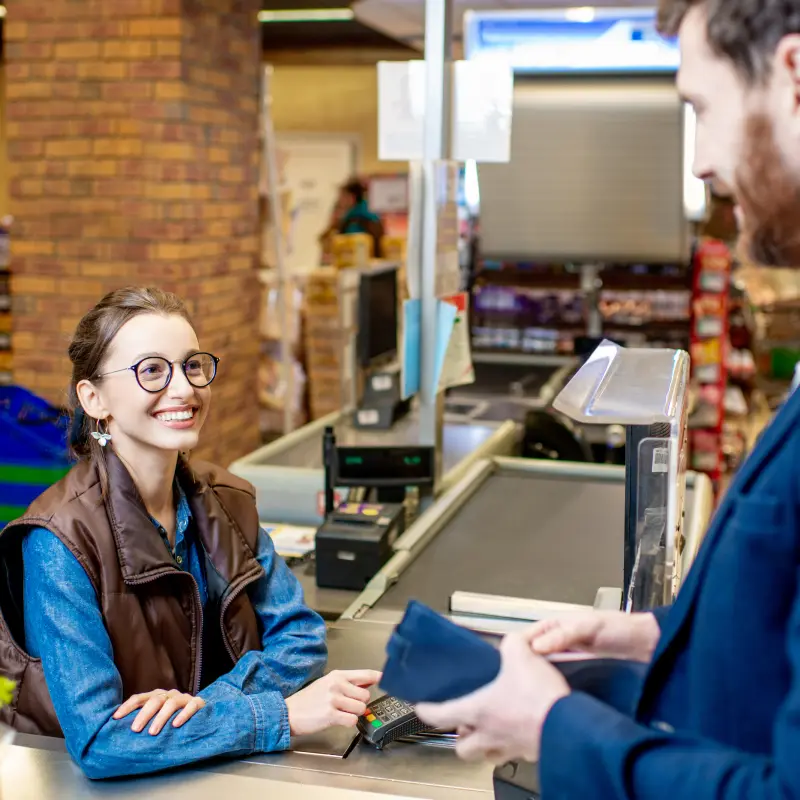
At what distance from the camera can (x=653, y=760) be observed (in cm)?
87

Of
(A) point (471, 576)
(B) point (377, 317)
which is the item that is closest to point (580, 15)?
(B) point (377, 317)

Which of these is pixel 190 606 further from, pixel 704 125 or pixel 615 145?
pixel 615 145

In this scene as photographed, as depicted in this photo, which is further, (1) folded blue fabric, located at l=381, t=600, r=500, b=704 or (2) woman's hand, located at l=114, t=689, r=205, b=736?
(2) woman's hand, located at l=114, t=689, r=205, b=736

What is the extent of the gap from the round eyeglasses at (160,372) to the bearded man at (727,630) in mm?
943

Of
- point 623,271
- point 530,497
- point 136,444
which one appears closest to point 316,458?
point 530,497

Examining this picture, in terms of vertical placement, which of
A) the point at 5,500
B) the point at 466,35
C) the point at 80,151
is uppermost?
the point at 466,35

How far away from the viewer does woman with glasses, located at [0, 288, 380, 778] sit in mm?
1561

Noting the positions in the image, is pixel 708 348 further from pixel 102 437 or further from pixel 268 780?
pixel 268 780

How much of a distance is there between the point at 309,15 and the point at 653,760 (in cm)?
1087

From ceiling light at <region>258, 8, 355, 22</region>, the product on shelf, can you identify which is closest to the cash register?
the product on shelf

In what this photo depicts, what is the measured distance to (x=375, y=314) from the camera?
4305mm

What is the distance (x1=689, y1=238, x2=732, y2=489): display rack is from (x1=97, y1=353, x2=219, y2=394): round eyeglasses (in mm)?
4993

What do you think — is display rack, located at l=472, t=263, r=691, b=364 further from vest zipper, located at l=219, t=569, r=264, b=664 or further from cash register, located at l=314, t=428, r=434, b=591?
vest zipper, located at l=219, t=569, r=264, b=664

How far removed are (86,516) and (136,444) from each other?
176mm
